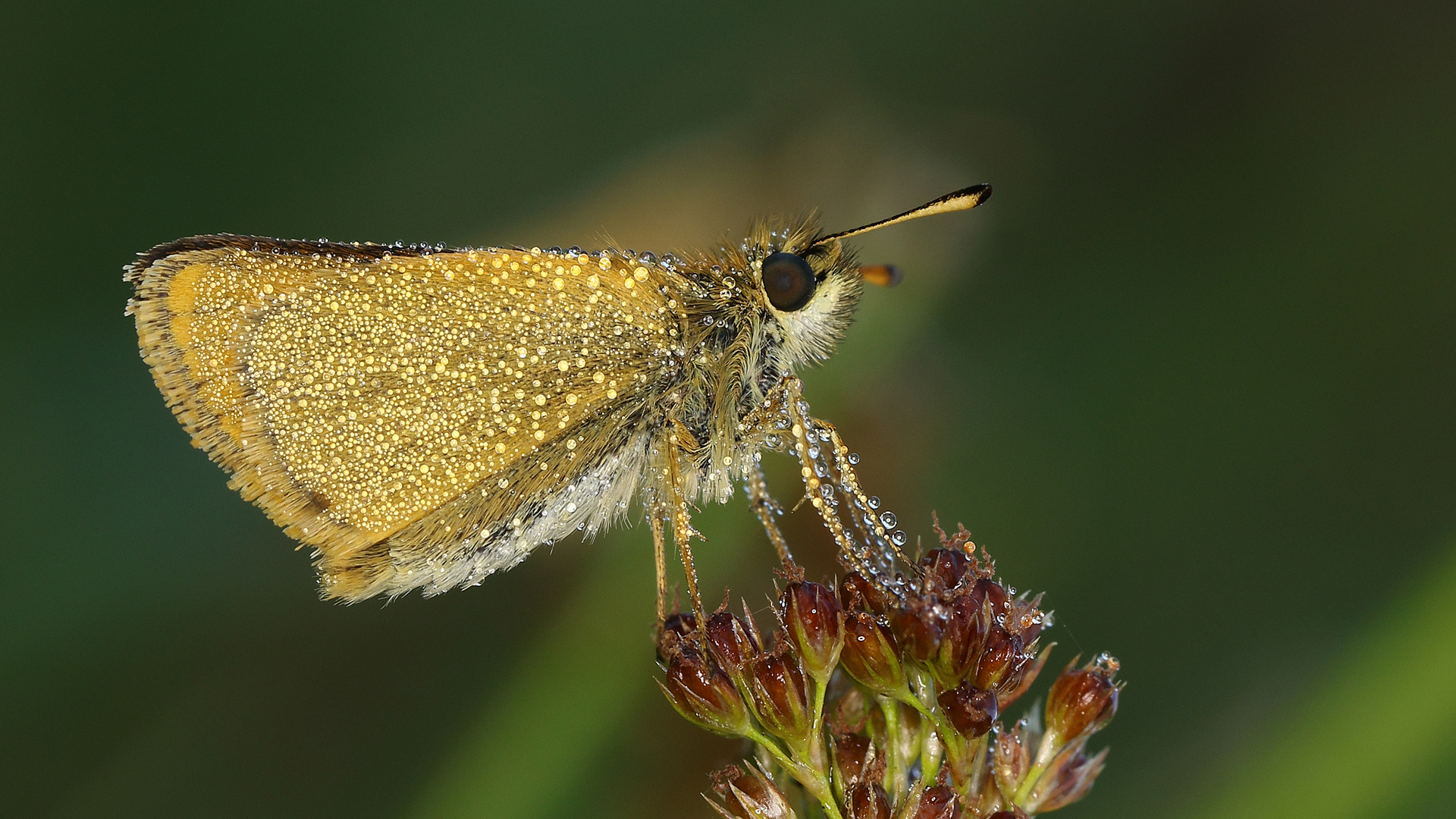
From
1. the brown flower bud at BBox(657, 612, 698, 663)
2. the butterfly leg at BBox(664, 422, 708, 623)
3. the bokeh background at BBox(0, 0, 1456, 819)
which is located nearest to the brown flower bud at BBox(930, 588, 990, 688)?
the brown flower bud at BBox(657, 612, 698, 663)

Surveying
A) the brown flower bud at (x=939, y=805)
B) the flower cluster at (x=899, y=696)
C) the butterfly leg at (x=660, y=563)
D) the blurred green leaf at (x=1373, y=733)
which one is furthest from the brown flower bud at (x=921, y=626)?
the blurred green leaf at (x=1373, y=733)

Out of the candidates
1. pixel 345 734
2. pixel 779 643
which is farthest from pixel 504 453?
pixel 345 734

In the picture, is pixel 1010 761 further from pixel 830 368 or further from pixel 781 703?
pixel 830 368

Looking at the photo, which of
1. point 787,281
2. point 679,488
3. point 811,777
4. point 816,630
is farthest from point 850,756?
point 787,281

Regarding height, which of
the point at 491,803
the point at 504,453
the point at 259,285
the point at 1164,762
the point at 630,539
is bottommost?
the point at 1164,762

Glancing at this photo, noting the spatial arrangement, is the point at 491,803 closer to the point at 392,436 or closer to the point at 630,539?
the point at 630,539

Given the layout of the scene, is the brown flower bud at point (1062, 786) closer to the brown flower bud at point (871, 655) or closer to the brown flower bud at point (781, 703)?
the brown flower bud at point (871, 655)
